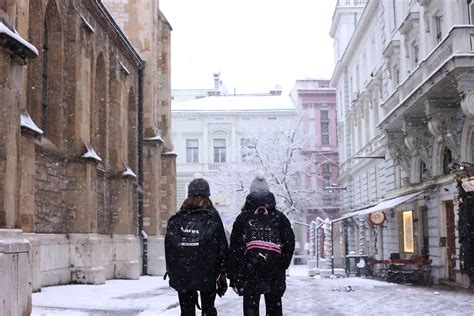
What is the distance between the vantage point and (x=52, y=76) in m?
16.9

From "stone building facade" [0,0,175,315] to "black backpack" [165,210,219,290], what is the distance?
3.15 metres

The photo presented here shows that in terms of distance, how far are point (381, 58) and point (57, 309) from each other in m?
23.9

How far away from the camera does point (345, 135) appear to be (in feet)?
143

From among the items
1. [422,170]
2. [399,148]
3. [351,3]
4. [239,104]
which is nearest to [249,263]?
[422,170]

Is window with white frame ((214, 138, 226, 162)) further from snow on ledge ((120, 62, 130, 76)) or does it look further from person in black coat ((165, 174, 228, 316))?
person in black coat ((165, 174, 228, 316))

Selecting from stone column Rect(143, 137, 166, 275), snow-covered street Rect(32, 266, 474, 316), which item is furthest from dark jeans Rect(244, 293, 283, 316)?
stone column Rect(143, 137, 166, 275)

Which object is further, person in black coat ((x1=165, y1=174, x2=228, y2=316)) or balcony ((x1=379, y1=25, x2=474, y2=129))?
balcony ((x1=379, y1=25, x2=474, y2=129))

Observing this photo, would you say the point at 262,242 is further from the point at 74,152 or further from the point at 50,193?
the point at 74,152

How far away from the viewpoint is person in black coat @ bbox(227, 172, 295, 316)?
6562mm

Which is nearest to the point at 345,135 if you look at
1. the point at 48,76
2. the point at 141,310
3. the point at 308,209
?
the point at 308,209

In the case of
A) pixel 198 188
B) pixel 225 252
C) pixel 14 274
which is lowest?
pixel 14 274

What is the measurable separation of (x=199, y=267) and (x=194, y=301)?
1.55 feet

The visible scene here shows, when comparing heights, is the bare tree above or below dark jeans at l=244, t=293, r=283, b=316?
above

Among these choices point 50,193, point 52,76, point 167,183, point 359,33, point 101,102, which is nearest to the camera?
point 50,193
